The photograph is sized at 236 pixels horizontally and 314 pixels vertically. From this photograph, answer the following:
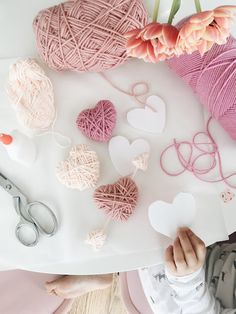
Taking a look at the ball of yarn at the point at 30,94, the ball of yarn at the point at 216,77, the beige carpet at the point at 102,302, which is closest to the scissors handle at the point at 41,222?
the ball of yarn at the point at 30,94

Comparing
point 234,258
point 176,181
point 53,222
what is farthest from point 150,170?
point 234,258

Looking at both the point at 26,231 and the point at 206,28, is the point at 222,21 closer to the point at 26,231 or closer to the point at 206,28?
the point at 206,28

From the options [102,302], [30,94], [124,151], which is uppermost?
[30,94]

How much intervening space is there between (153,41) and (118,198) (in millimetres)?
252

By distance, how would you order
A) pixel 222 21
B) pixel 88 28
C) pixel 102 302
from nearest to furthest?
pixel 222 21
pixel 88 28
pixel 102 302

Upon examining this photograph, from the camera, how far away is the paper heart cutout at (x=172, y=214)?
0.66 metres

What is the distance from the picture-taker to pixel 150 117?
0.71 metres

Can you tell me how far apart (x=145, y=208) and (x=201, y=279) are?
14cm

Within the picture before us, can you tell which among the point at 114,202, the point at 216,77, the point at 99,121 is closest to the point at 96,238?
the point at 114,202

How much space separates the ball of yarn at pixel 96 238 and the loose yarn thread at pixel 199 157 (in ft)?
0.43

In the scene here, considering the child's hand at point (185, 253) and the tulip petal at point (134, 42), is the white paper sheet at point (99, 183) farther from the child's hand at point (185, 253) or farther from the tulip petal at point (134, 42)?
the tulip petal at point (134, 42)

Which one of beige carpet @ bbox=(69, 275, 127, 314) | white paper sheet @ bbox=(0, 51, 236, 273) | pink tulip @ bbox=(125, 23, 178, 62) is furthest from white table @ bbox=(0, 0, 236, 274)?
beige carpet @ bbox=(69, 275, 127, 314)

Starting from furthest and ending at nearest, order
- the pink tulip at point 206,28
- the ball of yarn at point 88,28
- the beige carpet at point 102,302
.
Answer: the beige carpet at point 102,302 → the ball of yarn at point 88,28 → the pink tulip at point 206,28

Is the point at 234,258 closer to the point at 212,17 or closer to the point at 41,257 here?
the point at 41,257
